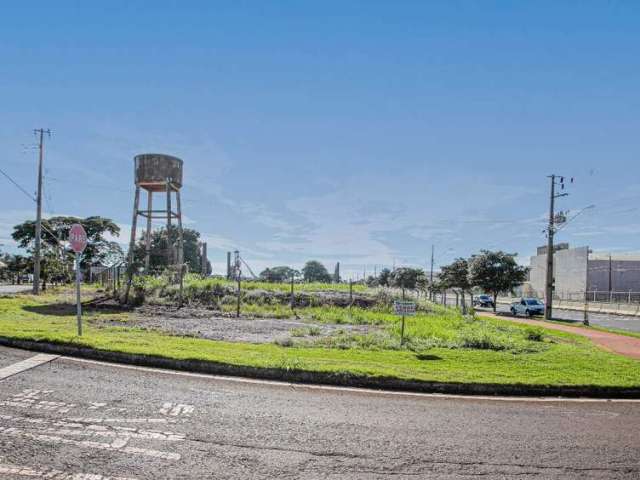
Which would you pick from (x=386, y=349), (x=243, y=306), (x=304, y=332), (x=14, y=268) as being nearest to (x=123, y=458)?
(x=386, y=349)

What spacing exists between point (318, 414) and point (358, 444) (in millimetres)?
1129

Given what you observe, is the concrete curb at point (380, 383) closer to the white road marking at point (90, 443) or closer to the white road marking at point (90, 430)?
the white road marking at point (90, 430)

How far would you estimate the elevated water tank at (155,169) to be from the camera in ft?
76.1

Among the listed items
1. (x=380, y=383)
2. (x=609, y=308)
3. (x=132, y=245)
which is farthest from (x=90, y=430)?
(x=609, y=308)

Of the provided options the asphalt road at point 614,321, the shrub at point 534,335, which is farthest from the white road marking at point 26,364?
the asphalt road at point 614,321

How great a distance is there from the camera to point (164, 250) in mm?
27047

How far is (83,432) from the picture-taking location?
4.88m

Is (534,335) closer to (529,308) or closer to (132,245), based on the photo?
(132,245)

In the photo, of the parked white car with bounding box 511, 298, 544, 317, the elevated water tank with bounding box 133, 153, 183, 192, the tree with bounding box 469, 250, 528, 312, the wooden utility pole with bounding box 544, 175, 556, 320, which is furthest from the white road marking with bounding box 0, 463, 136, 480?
the tree with bounding box 469, 250, 528, 312

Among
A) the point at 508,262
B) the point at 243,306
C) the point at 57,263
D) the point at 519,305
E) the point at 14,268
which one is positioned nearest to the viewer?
the point at 243,306

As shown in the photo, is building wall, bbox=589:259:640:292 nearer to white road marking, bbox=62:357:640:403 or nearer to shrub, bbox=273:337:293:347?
shrub, bbox=273:337:293:347

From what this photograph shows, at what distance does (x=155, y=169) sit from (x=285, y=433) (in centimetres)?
2048

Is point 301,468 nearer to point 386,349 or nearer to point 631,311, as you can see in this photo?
point 386,349

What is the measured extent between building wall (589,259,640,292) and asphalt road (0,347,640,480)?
65445mm
